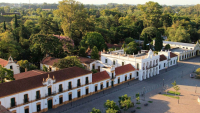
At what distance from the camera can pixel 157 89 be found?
3988 cm

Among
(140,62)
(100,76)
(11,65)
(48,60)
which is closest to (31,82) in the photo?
(100,76)

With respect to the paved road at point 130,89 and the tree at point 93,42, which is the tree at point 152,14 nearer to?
the paved road at point 130,89

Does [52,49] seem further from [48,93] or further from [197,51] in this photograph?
[197,51]

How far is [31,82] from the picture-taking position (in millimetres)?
30141

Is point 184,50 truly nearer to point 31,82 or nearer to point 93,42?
point 93,42

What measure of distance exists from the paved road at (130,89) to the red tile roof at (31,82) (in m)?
3.96

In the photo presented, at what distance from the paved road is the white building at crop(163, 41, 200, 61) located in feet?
16.8

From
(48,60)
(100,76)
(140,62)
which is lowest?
(100,76)

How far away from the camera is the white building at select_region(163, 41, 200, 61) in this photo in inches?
2526

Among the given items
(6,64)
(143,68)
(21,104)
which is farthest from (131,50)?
(21,104)

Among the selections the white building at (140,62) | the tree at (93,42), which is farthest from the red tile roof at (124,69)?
the tree at (93,42)

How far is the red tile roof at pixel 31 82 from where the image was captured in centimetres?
2778

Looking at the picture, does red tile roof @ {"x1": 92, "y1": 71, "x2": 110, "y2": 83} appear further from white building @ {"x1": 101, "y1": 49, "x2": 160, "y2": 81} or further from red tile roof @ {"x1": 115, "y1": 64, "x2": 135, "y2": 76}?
white building @ {"x1": 101, "y1": 49, "x2": 160, "y2": 81}

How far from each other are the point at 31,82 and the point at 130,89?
56.1ft
